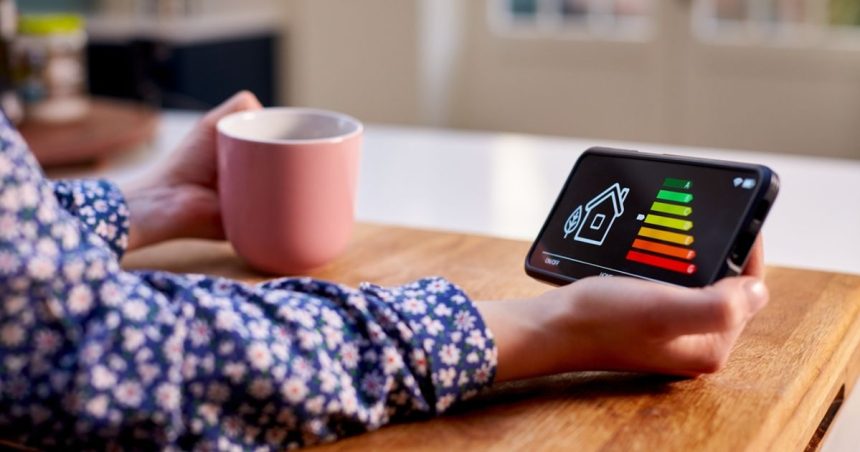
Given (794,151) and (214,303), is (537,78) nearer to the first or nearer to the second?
(794,151)

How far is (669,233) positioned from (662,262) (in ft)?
0.06

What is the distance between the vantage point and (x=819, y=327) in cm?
66

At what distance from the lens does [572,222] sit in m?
0.66

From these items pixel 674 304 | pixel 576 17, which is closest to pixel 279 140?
pixel 674 304

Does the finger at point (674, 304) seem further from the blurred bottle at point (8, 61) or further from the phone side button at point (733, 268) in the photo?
the blurred bottle at point (8, 61)

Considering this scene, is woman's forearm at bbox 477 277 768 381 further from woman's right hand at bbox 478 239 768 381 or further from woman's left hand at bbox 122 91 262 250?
woman's left hand at bbox 122 91 262 250

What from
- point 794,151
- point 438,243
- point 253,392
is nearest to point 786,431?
point 253,392

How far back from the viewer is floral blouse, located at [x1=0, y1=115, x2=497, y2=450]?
1.60 ft

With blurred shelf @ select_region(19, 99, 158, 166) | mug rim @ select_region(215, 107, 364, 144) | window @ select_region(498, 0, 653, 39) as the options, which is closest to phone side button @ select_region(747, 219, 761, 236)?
mug rim @ select_region(215, 107, 364, 144)

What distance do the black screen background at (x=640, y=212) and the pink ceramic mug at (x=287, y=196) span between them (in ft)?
0.57

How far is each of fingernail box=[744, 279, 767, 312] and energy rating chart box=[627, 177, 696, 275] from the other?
38 millimetres

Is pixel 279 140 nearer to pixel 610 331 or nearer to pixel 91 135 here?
pixel 610 331

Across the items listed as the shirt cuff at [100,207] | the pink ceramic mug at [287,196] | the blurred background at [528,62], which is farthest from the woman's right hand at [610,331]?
the blurred background at [528,62]

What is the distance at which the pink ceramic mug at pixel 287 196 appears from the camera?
2.43ft
